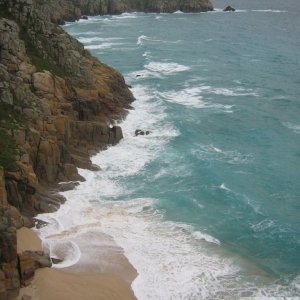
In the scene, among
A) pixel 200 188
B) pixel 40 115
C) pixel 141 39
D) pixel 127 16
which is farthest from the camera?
pixel 127 16

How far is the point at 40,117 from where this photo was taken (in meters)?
41.8

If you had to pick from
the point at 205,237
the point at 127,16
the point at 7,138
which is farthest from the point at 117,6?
the point at 205,237

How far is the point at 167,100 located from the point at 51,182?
28076 millimetres

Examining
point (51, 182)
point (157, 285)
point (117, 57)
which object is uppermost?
point (117, 57)

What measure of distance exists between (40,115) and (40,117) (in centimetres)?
23

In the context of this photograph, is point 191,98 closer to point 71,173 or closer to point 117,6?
point 71,173

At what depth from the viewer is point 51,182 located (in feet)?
133

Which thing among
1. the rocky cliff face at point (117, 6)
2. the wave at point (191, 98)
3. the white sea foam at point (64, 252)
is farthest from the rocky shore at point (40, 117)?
the rocky cliff face at point (117, 6)

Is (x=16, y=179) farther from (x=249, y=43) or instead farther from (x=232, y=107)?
(x=249, y=43)

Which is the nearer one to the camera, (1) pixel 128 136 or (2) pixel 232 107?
(1) pixel 128 136

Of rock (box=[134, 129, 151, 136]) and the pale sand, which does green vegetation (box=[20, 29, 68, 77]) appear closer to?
rock (box=[134, 129, 151, 136])

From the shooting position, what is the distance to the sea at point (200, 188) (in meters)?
32.5

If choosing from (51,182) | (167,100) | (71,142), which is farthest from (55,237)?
(167,100)

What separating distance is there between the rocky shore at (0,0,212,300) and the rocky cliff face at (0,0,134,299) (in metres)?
0.05
